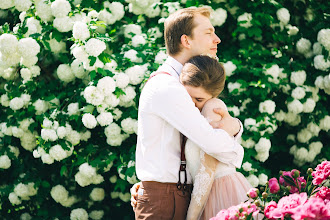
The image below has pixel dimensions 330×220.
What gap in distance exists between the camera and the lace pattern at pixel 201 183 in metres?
2.03

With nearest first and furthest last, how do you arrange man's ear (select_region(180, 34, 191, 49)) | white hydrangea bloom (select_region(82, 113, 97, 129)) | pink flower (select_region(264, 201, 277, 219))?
pink flower (select_region(264, 201, 277, 219)), man's ear (select_region(180, 34, 191, 49)), white hydrangea bloom (select_region(82, 113, 97, 129))

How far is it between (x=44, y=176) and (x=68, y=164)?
386 mm

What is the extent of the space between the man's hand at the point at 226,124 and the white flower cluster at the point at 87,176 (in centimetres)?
170

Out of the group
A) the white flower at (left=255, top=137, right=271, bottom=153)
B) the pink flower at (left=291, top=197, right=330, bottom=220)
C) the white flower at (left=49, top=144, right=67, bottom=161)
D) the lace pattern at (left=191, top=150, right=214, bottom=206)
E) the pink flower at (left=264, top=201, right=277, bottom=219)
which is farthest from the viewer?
the white flower at (left=255, top=137, right=271, bottom=153)

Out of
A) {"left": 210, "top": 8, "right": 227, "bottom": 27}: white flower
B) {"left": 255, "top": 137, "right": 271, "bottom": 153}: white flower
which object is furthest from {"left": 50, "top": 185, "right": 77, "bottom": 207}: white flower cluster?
{"left": 210, "top": 8, "right": 227, "bottom": 27}: white flower

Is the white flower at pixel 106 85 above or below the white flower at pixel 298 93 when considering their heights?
above

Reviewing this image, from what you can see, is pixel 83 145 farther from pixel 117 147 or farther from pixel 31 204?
pixel 31 204

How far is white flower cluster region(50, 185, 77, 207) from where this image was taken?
3850 mm

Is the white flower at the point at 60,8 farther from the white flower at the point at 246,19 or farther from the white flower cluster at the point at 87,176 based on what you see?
the white flower at the point at 246,19

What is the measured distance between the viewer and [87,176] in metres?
3.57

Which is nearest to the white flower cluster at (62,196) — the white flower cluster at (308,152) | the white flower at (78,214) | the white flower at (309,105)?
the white flower at (78,214)

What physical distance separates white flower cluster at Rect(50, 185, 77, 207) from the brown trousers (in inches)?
75.1

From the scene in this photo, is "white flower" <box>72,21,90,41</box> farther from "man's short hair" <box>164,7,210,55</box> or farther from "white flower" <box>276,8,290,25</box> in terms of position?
"white flower" <box>276,8,290,25</box>

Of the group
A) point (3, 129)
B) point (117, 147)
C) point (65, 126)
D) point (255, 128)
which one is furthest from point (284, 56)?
point (3, 129)
